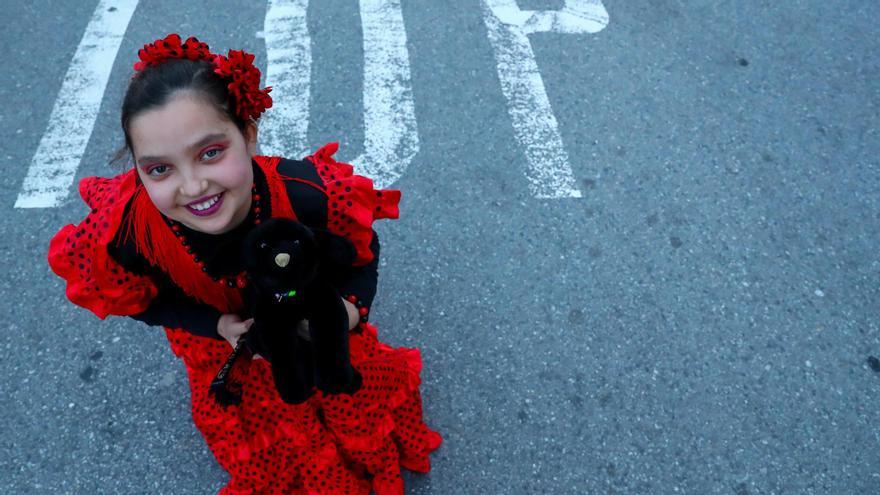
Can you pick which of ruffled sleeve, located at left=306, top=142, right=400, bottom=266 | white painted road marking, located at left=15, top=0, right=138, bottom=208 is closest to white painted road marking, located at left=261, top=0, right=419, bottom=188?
white painted road marking, located at left=15, top=0, right=138, bottom=208

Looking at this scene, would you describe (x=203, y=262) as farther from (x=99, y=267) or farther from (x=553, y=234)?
(x=553, y=234)

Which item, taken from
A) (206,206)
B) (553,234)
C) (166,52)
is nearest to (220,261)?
(206,206)

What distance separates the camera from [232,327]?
169 cm

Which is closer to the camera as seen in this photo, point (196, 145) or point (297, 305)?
point (196, 145)

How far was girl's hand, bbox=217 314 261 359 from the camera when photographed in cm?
167

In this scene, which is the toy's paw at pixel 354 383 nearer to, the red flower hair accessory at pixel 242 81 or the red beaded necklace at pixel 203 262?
the red beaded necklace at pixel 203 262

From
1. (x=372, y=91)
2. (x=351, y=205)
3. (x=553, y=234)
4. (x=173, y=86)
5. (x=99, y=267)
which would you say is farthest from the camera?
(x=372, y=91)

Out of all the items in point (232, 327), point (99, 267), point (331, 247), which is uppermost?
point (331, 247)

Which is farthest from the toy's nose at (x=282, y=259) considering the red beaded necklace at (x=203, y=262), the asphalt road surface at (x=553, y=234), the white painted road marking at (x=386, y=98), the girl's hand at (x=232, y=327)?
the white painted road marking at (x=386, y=98)

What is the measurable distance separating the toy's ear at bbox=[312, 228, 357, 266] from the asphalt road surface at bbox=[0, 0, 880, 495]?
1153 mm

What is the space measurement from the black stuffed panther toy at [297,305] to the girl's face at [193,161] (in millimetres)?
144

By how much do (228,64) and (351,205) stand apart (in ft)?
1.54

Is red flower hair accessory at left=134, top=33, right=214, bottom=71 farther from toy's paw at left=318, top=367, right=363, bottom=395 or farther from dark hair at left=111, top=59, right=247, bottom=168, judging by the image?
toy's paw at left=318, top=367, right=363, bottom=395

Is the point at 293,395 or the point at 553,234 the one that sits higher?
the point at 293,395
